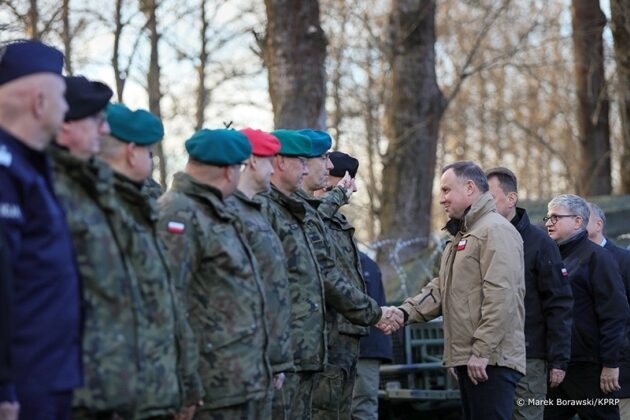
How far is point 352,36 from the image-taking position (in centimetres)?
2842

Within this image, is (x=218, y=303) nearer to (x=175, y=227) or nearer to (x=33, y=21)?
(x=175, y=227)

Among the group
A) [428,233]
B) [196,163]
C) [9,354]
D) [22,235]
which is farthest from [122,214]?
[428,233]

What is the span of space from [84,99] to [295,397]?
2.84 m

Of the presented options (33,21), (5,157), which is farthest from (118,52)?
(5,157)

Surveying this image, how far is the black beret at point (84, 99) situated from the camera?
15.3ft

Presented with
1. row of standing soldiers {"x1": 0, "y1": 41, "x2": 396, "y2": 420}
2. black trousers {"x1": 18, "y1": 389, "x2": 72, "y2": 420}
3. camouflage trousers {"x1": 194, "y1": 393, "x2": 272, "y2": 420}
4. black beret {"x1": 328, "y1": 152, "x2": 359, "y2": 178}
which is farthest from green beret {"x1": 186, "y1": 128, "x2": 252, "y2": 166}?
black beret {"x1": 328, "y1": 152, "x2": 359, "y2": 178}

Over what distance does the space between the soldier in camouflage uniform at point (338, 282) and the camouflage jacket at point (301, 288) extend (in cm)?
48

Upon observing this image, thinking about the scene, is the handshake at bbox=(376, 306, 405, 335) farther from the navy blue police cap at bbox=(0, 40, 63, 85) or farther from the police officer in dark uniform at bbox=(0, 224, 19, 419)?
the police officer in dark uniform at bbox=(0, 224, 19, 419)

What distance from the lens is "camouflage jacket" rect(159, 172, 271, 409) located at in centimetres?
548

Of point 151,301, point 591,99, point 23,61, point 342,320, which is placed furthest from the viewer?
point 591,99

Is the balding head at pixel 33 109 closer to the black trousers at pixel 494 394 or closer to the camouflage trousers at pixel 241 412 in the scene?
the camouflage trousers at pixel 241 412

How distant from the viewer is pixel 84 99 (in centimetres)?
470

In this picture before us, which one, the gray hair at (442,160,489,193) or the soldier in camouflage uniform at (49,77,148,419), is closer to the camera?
the soldier in camouflage uniform at (49,77,148,419)

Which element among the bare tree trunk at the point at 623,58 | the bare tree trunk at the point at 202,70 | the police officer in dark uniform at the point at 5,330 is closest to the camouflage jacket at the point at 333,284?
the police officer in dark uniform at the point at 5,330
